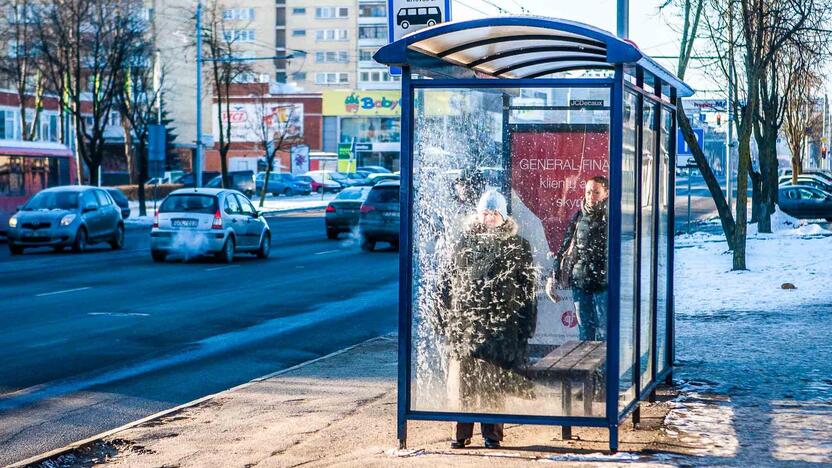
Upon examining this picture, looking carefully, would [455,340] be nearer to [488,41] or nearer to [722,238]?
[488,41]

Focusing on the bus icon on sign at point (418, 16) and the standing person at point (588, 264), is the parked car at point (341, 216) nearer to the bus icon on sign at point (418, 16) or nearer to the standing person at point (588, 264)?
the bus icon on sign at point (418, 16)

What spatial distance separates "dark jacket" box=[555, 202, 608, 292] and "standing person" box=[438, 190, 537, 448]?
0.75 feet

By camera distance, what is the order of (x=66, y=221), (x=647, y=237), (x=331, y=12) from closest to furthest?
1. (x=647, y=237)
2. (x=66, y=221)
3. (x=331, y=12)

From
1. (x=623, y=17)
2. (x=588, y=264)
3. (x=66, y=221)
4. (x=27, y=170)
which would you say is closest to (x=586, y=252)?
(x=588, y=264)

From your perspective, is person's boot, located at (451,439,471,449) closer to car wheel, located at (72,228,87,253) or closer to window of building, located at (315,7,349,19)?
car wheel, located at (72,228,87,253)

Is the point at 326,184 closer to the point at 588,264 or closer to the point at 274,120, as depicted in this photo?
the point at 274,120

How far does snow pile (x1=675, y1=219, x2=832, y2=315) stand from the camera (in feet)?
55.3

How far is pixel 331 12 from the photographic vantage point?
429 ft

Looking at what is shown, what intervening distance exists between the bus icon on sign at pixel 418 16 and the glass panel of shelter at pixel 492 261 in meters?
3.22

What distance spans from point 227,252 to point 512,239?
18.9 metres

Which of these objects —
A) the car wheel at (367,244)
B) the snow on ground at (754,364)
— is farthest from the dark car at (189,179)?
the snow on ground at (754,364)

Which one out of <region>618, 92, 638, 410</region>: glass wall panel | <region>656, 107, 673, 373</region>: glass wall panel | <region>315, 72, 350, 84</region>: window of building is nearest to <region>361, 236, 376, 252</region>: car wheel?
<region>656, 107, 673, 373</region>: glass wall panel

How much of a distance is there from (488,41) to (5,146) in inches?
1217

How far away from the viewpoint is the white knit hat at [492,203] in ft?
24.8
